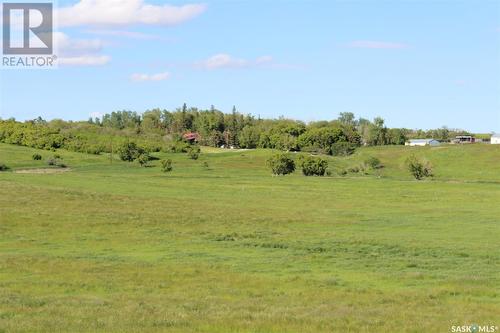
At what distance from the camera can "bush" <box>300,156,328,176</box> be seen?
13012 centimetres

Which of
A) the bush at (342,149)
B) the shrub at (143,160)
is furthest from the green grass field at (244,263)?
the bush at (342,149)

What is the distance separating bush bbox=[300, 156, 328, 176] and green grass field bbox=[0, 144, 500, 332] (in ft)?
183

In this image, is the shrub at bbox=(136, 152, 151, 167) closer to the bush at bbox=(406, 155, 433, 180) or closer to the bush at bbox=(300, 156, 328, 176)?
the bush at bbox=(300, 156, 328, 176)

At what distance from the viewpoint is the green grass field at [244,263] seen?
17812mm

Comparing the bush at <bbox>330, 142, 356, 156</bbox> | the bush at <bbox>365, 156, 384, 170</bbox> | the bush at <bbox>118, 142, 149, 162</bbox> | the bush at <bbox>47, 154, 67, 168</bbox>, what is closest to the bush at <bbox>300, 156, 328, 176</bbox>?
the bush at <bbox>365, 156, 384, 170</bbox>

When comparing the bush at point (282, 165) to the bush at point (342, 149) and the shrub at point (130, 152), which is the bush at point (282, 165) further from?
the bush at point (342, 149)

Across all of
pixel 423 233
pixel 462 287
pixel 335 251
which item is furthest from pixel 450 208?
pixel 462 287

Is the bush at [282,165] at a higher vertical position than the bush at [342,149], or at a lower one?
lower

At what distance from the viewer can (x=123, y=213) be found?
52656 mm

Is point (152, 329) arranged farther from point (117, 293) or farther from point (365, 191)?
point (365, 191)

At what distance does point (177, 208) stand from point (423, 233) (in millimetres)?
22229

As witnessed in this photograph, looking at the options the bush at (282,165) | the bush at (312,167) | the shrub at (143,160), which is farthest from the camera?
the shrub at (143,160)

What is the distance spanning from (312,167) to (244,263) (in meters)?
101

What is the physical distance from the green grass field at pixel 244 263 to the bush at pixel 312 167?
2195 inches
